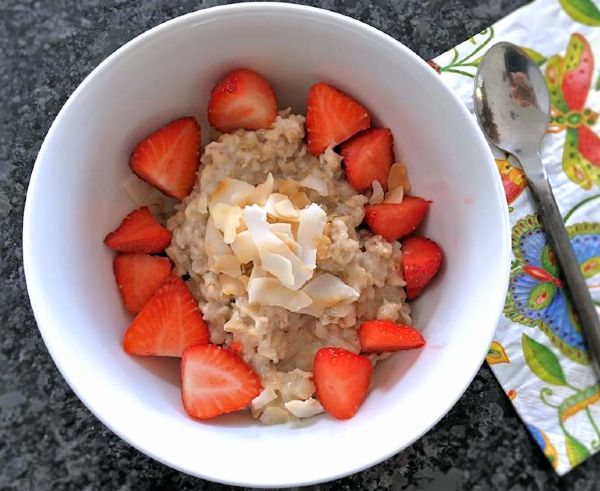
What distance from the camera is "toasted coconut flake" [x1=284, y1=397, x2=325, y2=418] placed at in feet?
3.36

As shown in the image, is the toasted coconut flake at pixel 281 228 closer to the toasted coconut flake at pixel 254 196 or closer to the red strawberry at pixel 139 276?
the toasted coconut flake at pixel 254 196

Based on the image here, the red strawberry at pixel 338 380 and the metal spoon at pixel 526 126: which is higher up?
the metal spoon at pixel 526 126

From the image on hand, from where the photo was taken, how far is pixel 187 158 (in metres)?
1.10

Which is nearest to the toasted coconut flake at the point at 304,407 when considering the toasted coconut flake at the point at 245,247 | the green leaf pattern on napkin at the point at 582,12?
the toasted coconut flake at the point at 245,247

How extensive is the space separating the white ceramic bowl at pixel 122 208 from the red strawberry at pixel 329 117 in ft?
0.07

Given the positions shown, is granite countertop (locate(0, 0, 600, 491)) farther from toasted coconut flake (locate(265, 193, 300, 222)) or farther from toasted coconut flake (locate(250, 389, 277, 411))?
toasted coconut flake (locate(265, 193, 300, 222))

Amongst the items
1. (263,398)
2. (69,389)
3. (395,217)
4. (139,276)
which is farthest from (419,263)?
(69,389)

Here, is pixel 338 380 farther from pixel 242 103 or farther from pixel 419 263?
pixel 242 103

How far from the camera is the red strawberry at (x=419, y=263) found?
1072 mm

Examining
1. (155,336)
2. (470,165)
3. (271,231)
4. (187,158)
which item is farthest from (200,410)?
(470,165)

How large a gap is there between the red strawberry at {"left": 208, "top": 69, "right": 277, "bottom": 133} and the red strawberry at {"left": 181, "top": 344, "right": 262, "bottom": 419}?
0.34m

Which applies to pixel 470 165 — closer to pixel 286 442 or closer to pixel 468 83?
pixel 468 83

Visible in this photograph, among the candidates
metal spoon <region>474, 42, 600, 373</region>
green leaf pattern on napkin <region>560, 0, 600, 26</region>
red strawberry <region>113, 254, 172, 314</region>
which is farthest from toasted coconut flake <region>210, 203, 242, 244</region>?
green leaf pattern on napkin <region>560, 0, 600, 26</region>

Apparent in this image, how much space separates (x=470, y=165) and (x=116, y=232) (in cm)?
52
